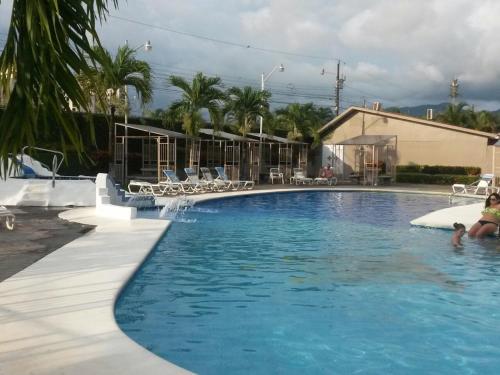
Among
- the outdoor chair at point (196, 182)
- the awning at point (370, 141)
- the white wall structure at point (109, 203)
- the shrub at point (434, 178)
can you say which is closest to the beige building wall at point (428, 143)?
the shrub at point (434, 178)

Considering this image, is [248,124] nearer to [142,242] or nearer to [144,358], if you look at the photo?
[142,242]

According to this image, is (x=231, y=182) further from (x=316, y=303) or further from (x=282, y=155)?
(x=316, y=303)

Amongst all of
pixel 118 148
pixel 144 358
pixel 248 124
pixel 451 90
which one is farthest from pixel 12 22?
pixel 451 90

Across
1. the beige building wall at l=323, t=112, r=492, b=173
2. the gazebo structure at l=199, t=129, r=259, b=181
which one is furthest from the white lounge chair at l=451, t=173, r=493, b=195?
the gazebo structure at l=199, t=129, r=259, b=181

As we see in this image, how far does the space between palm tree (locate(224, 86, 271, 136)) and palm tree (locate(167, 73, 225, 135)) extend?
9.45ft

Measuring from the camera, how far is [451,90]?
69.7m

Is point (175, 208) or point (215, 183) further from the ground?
point (215, 183)

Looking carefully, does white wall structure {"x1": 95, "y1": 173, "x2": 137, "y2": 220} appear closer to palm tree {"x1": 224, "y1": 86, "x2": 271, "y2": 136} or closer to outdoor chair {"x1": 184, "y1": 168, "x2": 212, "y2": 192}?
outdoor chair {"x1": 184, "y1": 168, "x2": 212, "y2": 192}

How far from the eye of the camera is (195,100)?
2183 cm

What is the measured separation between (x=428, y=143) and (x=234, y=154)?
424 inches

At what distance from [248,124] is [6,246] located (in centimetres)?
1831

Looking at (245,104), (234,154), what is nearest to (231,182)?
(234,154)

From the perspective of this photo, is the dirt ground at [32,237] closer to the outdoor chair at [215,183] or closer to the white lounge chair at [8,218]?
the white lounge chair at [8,218]

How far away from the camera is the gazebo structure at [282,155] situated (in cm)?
2719
